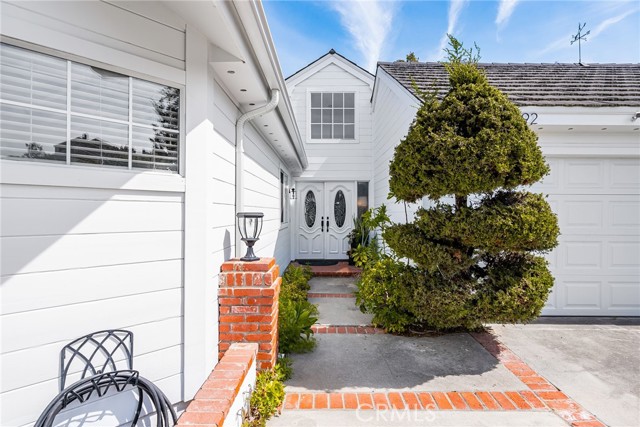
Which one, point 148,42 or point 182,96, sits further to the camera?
point 182,96

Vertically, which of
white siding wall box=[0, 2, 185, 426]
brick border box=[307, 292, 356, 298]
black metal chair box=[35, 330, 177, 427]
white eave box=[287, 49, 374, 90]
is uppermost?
white eave box=[287, 49, 374, 90]

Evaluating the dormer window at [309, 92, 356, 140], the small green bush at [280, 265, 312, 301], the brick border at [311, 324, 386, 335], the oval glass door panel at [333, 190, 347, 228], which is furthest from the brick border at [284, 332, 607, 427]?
the dormer window at [309, 92, 356, 140]

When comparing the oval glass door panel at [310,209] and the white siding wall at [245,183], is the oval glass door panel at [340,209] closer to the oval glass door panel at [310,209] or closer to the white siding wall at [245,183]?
the oval glass door panel at [310,209]

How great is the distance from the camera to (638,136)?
416cm

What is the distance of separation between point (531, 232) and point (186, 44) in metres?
3.38

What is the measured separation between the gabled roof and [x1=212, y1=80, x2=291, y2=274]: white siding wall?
3665 mm

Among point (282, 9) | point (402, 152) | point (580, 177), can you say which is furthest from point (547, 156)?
point (282, 9)

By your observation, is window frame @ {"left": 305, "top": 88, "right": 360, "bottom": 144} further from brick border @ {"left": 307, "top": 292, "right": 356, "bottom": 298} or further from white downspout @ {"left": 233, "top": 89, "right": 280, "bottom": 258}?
white downspout @ {"left": 233, "top": 89, "right": 280, "bottom": 258}

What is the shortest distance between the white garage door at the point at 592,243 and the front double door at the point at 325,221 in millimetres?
4825

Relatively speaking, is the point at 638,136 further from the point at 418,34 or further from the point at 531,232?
the point at 418,34

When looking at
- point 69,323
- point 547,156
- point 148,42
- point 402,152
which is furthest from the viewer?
point 547,156

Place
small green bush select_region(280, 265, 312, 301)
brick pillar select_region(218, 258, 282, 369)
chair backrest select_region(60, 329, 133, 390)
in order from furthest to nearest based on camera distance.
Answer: small green bush select_region(280, 265, 312, 301) → brick pillar select_region(218, 258, 282, 369) → chair backrest select_region(60, 329, 133, 390)

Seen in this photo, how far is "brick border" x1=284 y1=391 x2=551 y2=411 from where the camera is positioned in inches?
90.3

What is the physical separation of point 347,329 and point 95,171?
3.13 metres
